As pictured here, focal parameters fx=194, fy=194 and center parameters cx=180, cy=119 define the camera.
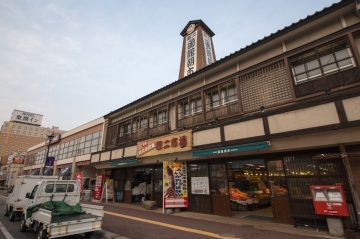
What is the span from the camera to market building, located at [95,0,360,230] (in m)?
7.72

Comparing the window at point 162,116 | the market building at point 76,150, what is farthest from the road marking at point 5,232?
the market building at point 76,150

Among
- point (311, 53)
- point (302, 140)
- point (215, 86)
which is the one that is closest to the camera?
→ point (302, 140)

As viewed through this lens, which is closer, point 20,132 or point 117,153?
point 117,153

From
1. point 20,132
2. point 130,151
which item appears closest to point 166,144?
point 130,151

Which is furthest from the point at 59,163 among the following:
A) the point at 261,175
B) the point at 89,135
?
the point at 261,175

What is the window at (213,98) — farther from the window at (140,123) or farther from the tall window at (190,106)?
the window at (140,123)

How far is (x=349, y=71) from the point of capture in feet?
26.0

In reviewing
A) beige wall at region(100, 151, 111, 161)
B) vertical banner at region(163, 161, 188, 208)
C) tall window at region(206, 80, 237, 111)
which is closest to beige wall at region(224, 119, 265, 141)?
tall window at region(206, 80, 237, 111)

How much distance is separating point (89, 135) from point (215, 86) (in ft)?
69.4

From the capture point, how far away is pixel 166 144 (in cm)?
1348

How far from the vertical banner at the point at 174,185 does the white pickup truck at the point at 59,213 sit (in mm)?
5315

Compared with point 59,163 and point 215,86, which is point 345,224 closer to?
point 215,86

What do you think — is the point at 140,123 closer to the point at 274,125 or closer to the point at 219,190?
the point at 219,190

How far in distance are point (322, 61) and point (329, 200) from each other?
19.8ft
